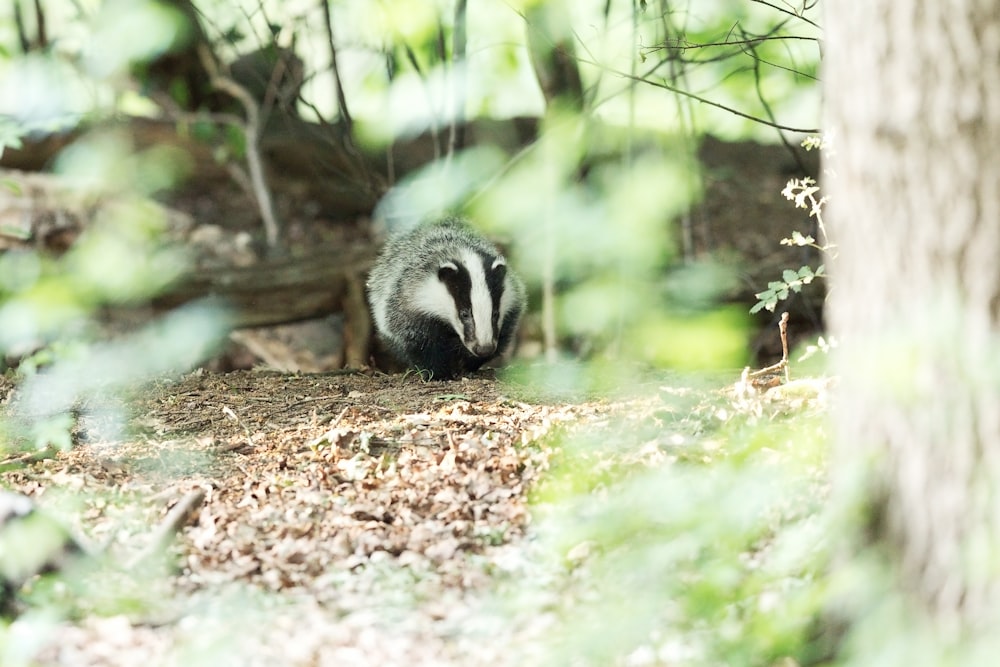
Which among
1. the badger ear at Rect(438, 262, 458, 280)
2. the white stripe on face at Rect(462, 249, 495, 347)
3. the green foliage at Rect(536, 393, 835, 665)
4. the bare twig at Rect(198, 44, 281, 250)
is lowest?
the green foliage at Rect(536, 393, 835, 665)

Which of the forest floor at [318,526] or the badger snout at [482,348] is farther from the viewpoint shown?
the badger snout at [482,348]

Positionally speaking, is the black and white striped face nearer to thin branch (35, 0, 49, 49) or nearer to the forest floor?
the forest floor

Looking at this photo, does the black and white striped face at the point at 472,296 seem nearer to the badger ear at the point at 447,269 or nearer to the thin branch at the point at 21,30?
the badger ear at the point at 447,269

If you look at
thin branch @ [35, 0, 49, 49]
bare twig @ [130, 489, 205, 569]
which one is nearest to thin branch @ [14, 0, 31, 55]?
thin branch @ [35, 0, 49, 49]

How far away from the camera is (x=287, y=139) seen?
29.0ft

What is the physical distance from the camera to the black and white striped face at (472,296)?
5906 mm

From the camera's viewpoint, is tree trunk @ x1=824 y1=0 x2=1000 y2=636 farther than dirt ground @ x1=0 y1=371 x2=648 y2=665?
No

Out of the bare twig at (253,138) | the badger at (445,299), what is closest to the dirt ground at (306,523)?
the badger at (445,299)

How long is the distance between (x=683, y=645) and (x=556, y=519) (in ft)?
2.53

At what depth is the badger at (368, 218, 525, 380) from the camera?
19.6 feet

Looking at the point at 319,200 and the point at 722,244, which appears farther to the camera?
the point at 319,200

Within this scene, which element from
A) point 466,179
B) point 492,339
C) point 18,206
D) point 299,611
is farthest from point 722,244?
point 299,611

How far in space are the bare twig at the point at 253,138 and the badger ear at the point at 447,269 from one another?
269 centimetres

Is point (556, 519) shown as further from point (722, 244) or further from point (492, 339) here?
point (722, 244)
